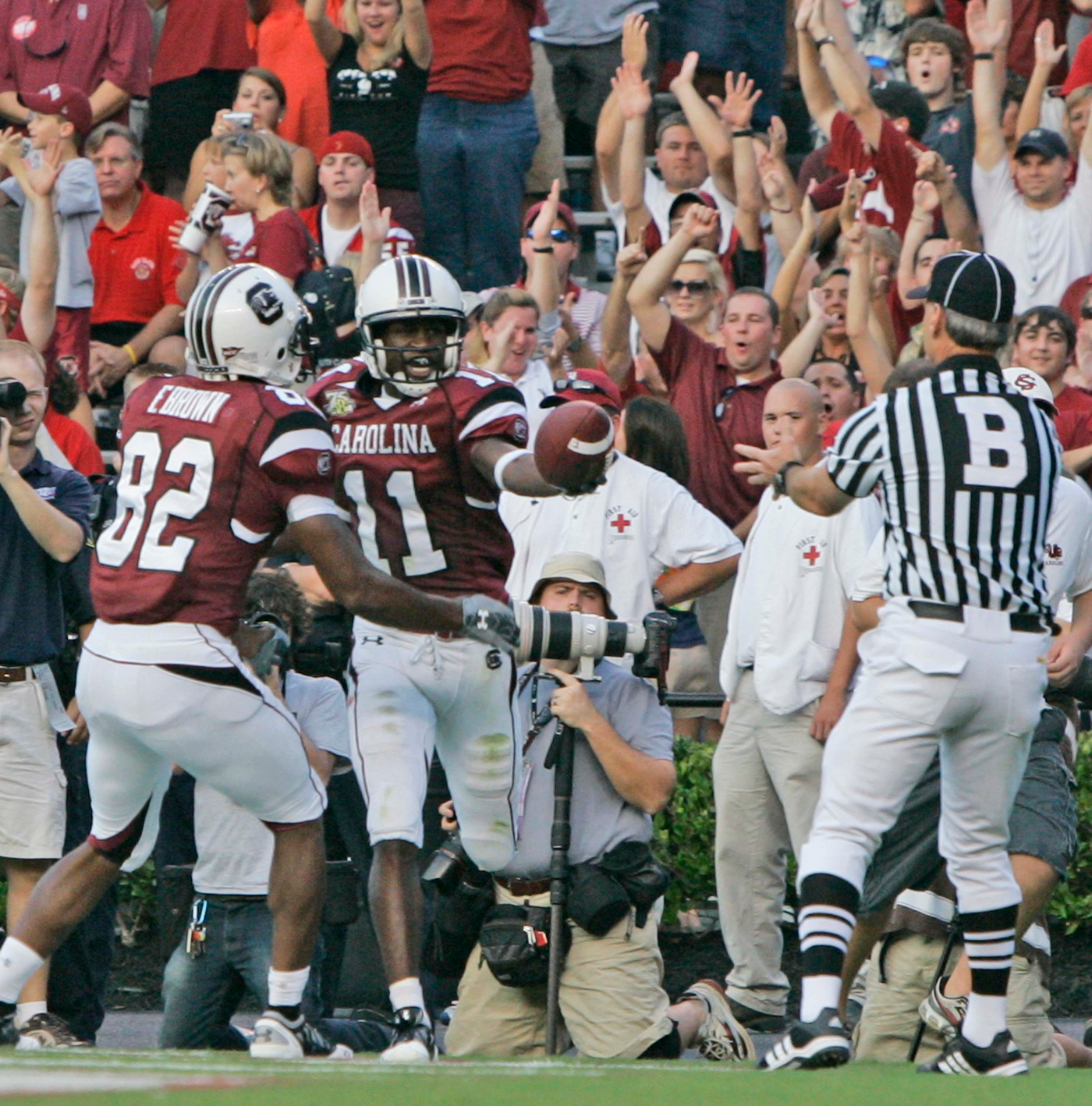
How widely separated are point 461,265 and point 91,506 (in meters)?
4.02

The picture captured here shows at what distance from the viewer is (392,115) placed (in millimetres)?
A: 10016

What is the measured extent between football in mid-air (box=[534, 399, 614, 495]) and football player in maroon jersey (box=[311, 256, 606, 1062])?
0.36 meters

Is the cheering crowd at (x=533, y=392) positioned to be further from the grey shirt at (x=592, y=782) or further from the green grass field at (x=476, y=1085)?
the green grass field at (x=476, y=1085)

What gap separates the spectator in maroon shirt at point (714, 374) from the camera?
306 inches

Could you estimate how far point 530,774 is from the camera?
5.70 meters

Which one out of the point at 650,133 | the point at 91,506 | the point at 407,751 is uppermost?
the point at 650,133

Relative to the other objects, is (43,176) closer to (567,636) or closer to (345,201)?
(345,201)

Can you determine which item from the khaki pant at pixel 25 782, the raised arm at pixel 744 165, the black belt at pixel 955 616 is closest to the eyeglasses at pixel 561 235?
the raised arm at pixel 744 165

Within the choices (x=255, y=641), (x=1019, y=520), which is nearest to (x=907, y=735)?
(x=1019, y=520)

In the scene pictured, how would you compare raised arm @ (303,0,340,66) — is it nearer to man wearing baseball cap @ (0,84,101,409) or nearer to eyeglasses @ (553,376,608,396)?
man wearing baseball cap @ (0,84,101,409)

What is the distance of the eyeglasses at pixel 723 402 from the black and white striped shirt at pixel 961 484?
3.20 m

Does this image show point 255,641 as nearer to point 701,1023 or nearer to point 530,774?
point 530,774

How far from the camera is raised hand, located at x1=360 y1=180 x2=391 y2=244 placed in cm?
852

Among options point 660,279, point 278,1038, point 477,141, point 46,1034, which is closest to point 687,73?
point 477,141
